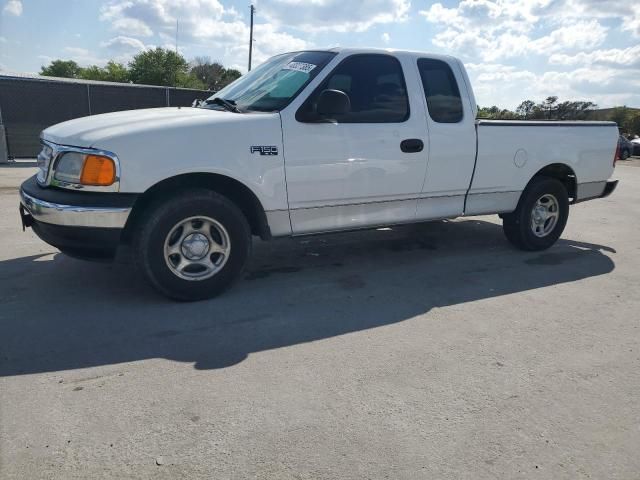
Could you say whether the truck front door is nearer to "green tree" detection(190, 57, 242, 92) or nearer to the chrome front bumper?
the chrome front bumper

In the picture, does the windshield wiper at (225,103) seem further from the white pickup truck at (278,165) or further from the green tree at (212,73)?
the green tree at (212,73)

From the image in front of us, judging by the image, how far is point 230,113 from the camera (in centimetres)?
425

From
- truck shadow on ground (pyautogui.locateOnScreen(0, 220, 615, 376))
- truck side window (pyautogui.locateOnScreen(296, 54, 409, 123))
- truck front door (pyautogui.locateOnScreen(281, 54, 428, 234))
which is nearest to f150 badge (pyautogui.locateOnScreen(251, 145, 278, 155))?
truck front door (pyautogui.locateOnScreen(281, 54, 428, 234))

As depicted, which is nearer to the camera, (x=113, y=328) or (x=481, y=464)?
(x=481, y=464)

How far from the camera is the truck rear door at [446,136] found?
5.00 meters

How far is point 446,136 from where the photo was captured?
5.04 metres

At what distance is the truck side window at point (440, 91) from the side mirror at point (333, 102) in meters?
1.15

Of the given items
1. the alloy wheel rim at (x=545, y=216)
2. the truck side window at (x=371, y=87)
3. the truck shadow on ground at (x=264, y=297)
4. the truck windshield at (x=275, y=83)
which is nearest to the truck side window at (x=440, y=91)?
the truck side window at (x=371, y=87)

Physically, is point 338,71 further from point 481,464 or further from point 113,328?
point 481,464

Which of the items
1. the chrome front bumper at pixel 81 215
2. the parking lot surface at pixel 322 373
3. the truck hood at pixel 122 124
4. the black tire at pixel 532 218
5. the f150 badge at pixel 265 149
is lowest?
the parking lot surface at pixel 322 373

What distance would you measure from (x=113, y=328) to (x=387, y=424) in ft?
6.71

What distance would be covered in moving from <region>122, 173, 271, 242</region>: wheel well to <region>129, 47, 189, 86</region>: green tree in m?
55.9

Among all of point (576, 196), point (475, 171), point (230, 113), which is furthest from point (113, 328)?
point (576, 196)

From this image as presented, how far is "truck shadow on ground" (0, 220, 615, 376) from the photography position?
3369 mm
